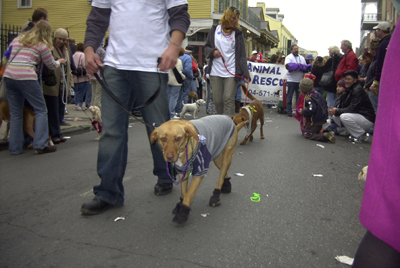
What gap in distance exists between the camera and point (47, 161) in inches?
206

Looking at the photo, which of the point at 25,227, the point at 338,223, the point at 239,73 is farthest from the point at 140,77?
the point at 239,73

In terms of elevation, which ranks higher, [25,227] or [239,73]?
[239,73]

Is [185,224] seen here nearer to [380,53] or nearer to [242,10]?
[380,53]

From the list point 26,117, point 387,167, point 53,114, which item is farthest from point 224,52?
point 387,167

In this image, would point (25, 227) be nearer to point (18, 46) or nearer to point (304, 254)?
point (304, 254)

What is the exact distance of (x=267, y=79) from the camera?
12.1 m

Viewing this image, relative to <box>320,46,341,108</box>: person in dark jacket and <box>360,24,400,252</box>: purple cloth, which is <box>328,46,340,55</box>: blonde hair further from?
<box>360,24,400,252</box>: purple cloth

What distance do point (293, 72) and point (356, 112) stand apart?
4.41 m

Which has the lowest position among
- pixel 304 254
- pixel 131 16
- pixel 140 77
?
pixel 304 254

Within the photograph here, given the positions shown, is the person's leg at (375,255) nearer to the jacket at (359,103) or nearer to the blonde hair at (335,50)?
the jacket at (359,103)

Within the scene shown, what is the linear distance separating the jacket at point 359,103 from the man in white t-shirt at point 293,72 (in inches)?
157

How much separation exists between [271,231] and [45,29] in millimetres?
4714

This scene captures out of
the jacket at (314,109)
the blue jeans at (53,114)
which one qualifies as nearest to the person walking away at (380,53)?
the jacket at (314,109)

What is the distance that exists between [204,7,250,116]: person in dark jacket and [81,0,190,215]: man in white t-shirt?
2637 mm
